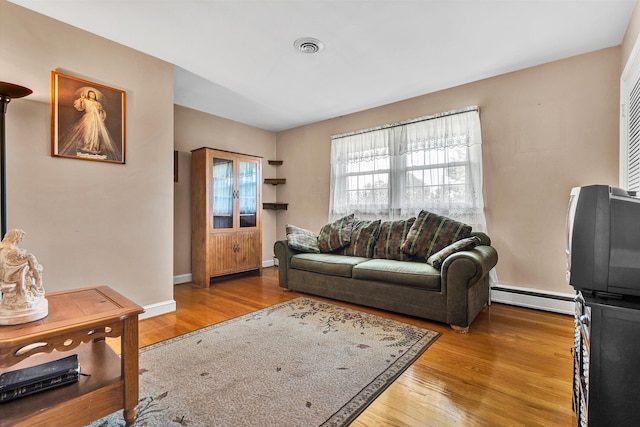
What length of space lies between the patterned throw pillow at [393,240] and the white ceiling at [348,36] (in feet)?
5.42

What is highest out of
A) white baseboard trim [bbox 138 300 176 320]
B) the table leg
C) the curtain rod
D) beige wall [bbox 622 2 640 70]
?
beige wall [bbox 622 2 640 70]

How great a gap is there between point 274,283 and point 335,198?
5.17 feet

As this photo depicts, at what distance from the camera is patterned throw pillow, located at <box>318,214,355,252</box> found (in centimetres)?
384

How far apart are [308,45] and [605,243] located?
2487 millimetres

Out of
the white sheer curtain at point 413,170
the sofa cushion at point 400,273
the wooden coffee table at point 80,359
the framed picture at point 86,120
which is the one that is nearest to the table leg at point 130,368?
the wooden coffee table at point 80,359

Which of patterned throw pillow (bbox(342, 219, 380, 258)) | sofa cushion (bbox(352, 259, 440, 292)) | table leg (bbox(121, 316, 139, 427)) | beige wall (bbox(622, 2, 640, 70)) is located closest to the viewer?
table leg (bbox(121, 316, 139, 427))

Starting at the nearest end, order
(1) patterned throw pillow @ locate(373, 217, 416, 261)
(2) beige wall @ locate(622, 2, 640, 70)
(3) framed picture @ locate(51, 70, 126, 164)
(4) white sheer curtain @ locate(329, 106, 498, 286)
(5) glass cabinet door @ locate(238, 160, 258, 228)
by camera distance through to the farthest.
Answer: (2) beige wall @ locate(622, 2, 640, 70) < (3) framed picture @ locate(51, 70, 126, 164) < (4) white sheer curtain @ locate(329, 106, 498, 286) < (1) patterned throw pillow @ locate(373, 217, 416, 261) < (5) glass cabinet door @ locate(238, 160, 258, 228)

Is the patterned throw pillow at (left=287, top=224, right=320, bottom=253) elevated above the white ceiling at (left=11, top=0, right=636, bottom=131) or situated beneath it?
situated beneath

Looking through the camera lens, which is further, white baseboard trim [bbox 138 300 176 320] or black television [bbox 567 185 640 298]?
white baseboard trim [bbox 138 300 176 320]

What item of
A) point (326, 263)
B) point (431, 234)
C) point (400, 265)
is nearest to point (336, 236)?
point (326, 263)

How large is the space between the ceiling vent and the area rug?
2488 millimetres

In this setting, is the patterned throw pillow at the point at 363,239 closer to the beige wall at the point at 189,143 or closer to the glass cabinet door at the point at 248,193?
the glass cabinet door at the point at 248,193

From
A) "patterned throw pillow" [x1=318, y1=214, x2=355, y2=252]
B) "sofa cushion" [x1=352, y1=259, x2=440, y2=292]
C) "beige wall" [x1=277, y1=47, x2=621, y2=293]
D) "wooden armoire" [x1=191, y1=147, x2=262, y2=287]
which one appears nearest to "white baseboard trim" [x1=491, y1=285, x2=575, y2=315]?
"beige wall" [x1=277, y1=47, x2=621, y2=293]

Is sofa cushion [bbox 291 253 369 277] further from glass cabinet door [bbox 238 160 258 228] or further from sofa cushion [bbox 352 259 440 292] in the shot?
glass cabinet door [bbox 238 160 258 228]
